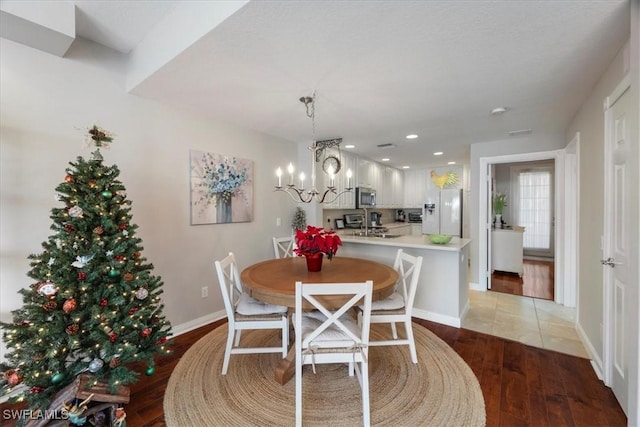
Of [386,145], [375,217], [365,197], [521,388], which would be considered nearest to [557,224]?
[386,145]

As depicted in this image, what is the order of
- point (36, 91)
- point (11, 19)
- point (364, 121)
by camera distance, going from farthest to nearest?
point (364, 121) < point (36, 91) < point (11, 19)

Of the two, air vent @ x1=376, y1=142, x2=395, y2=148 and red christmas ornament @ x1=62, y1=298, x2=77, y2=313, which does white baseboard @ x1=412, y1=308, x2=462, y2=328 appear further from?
red christmas ornament @ x1=62, y1=298, x2=77, y2=313

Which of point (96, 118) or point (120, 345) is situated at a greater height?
point (96, 118)

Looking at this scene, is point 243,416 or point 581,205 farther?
point 581,205

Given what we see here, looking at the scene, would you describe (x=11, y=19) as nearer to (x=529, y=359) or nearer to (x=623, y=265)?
(x=623, y=265)

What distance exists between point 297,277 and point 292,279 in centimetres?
6

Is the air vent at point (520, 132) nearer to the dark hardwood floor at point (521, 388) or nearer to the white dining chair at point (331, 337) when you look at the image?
the dark hardwood floor at point (521, 388)

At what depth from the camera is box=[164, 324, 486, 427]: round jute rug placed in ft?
5.40

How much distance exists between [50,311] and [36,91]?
157 centimetres

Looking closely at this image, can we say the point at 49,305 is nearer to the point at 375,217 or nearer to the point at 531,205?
the point at 375,217

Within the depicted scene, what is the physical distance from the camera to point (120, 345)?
5.29 feet

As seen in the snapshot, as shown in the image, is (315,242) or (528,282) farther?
(528,282)

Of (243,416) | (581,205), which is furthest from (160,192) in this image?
(581,205)

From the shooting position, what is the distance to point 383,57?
5.91 ft
